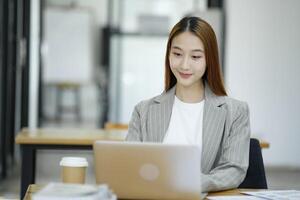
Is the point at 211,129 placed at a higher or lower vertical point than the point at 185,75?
lower

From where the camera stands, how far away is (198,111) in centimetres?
241

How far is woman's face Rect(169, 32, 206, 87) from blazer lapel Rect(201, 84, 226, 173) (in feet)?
0.45

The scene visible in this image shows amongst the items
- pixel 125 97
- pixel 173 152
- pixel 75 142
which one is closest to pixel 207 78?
pixel 173 152

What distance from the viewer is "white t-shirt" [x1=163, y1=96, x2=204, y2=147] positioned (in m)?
2.38

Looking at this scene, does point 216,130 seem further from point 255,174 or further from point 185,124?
point 255,174

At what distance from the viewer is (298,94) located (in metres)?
7.28

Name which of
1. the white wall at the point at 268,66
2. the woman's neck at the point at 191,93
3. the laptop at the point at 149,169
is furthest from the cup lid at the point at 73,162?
the white wall at the point at 268,66

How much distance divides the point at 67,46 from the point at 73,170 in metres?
9.97

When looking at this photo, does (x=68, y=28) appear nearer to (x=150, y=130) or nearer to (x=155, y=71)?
(x=155, y=71)

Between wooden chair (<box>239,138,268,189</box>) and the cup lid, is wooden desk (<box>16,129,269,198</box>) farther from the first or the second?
the cup lid

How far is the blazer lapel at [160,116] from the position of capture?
7.86 feet

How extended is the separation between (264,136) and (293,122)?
0.40 m

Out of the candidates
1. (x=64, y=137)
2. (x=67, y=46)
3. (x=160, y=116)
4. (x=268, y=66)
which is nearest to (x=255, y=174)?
(x=160, y=116)

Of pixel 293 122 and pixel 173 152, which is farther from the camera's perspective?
pixel 293 122
